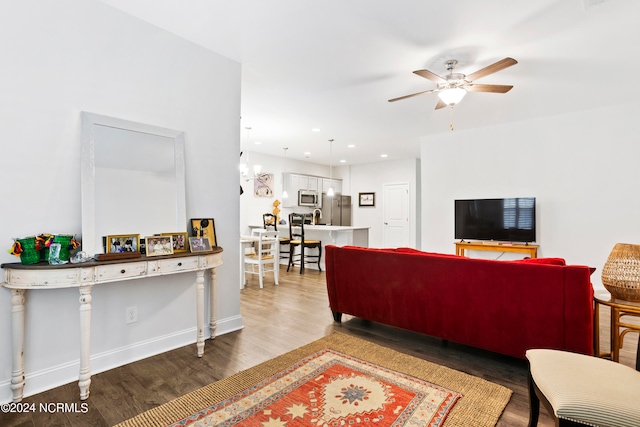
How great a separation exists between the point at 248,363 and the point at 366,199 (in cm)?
759

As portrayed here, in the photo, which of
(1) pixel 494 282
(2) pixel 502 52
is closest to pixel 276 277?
(1) pixel 494 282

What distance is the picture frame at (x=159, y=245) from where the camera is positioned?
241 cm

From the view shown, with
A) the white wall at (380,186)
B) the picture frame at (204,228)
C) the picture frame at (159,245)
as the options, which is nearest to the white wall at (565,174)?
the white wall at (380,186)

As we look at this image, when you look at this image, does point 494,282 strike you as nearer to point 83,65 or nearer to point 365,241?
point 83,65

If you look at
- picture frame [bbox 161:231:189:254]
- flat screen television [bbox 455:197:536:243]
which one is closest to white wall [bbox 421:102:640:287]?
flat screen television [bbox 455:197:536:243]

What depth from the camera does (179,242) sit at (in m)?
2.65

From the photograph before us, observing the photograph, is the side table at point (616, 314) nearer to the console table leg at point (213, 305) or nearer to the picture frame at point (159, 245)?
the console table leg at point (213, 305)

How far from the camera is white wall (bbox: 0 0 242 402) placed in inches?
80.1

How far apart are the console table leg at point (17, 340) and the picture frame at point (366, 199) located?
8.32 meters

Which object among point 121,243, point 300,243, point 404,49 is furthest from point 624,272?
point 300,243

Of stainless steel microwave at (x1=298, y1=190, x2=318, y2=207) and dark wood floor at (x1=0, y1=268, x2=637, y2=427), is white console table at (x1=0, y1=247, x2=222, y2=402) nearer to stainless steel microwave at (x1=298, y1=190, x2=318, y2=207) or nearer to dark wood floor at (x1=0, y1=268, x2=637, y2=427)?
dark wood floor at (x1=0, y1=268, x2=637, y2=427)

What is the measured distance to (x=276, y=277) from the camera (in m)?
5.28

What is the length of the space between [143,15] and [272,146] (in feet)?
15.4

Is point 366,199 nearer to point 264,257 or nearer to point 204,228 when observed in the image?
point 264,257
